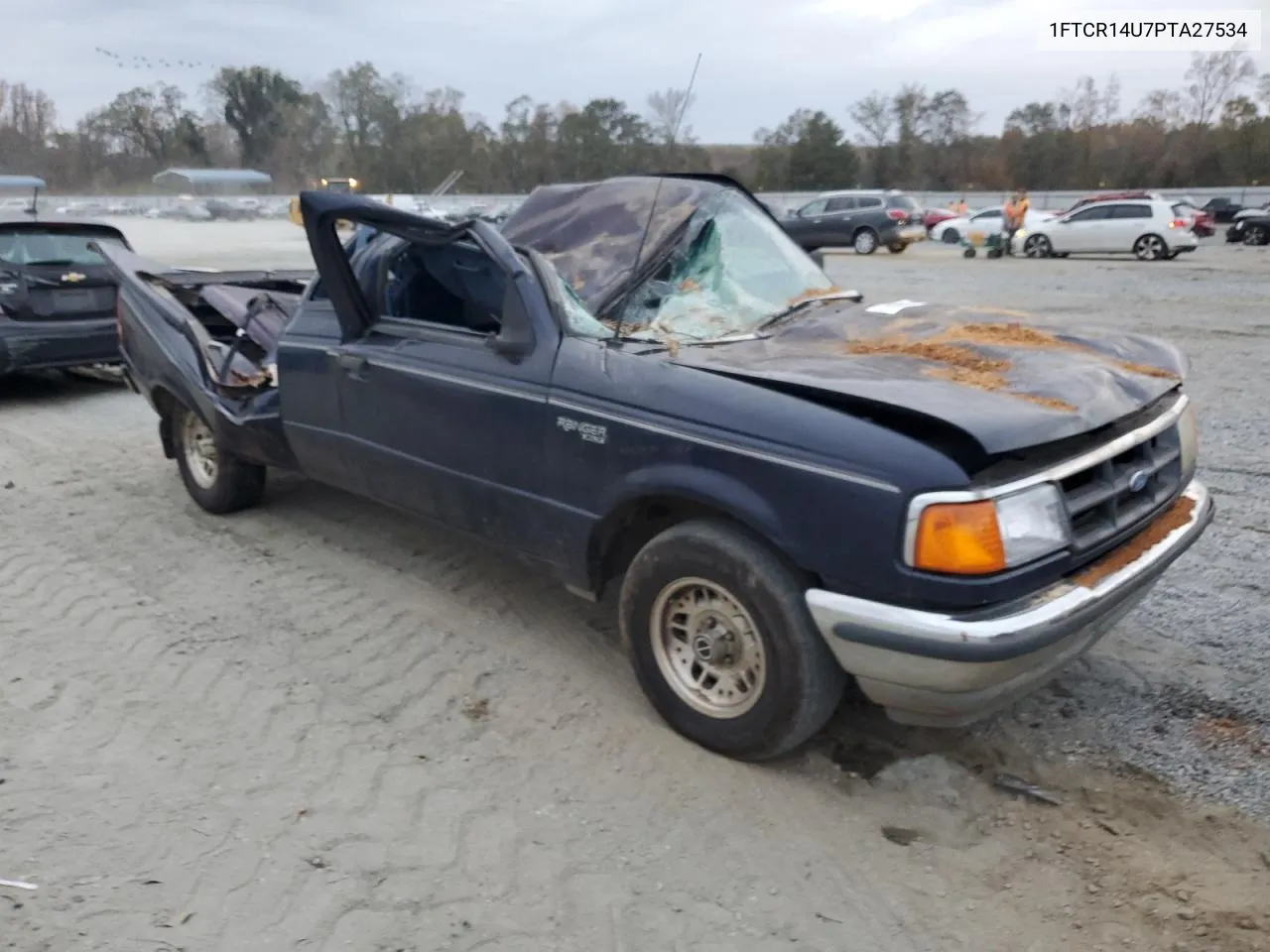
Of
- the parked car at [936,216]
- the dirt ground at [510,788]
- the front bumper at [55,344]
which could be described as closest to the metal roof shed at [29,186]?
the front bumper at [55,344]

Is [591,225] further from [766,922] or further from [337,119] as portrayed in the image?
[337,119]

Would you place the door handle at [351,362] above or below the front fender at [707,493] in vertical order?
above

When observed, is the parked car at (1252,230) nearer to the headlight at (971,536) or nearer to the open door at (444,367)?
the open door at (444,367)

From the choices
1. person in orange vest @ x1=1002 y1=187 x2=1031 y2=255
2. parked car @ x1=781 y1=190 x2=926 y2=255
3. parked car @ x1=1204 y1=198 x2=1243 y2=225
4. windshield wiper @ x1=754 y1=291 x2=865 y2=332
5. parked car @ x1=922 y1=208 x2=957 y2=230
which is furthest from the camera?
parked car @ x1=1204 y1=198 x2=1243 y2=225

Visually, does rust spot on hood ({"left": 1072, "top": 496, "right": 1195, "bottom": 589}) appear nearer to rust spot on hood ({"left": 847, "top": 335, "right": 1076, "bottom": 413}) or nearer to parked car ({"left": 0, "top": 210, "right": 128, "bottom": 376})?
rust spot on hood ({"left": 847, "top": 335, "right": 1076, "bottom": 413})

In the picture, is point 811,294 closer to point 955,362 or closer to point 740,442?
point 955,362

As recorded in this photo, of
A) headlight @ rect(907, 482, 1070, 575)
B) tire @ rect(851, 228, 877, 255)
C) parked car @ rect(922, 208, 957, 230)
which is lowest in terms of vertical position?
headlight @ rect(907, 482, 1070, 575)

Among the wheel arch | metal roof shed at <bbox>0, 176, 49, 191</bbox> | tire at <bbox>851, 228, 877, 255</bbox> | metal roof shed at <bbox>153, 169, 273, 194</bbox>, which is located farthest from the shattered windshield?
metal roof shed at <bbox>153, 169, 273, 194</bbox>

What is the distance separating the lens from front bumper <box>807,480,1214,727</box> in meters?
2.79

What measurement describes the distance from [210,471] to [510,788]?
348 centimetres

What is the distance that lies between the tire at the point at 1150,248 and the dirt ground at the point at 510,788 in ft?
69.5

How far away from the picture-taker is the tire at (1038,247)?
1015 inches

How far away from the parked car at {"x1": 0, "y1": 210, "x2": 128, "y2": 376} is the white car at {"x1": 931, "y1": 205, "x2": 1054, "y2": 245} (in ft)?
76.3

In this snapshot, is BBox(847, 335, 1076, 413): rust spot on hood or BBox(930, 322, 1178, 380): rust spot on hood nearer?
BBox(847, 335, 1076, 413): rust spot on hood
